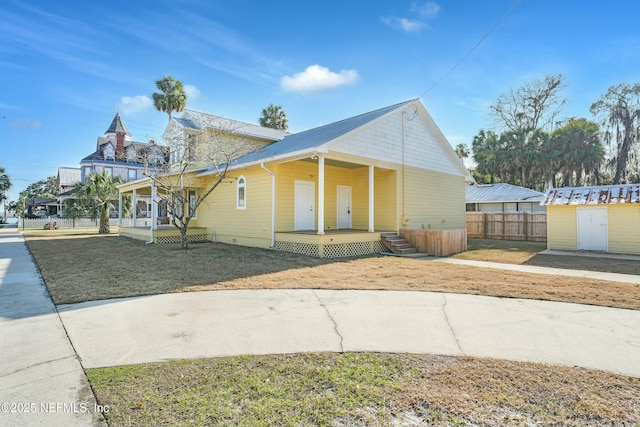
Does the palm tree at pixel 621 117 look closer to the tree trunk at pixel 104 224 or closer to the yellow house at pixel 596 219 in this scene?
the yellow house at pixel 596 219

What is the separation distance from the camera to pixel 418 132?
1559 cm

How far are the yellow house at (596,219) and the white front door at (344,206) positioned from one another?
851cm

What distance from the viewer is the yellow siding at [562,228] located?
13773 millimetres

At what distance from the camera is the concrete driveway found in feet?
11.8

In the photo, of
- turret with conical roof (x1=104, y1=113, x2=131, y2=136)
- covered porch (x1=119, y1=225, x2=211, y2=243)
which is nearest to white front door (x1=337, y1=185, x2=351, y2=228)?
covered porch (x1=119, y1=225, x2=211, y2=243)

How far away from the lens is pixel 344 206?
15859 millimetres

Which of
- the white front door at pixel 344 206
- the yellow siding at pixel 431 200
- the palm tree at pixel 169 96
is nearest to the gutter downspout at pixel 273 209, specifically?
the white front door at pixel 344 206

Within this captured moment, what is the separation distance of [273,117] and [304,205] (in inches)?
966

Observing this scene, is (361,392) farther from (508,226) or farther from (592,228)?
(508,226)

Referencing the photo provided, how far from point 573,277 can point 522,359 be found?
19.8ft

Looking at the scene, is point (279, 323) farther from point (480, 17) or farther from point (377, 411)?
point (480, 17)

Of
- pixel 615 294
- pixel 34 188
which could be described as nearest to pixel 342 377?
pixel 615 294

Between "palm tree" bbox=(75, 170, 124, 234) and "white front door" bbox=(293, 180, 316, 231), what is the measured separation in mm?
16546

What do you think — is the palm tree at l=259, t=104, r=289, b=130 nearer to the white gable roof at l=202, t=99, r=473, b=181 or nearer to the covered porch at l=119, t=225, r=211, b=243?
the white gable roof at l=202, t=99, r=473, b=181
